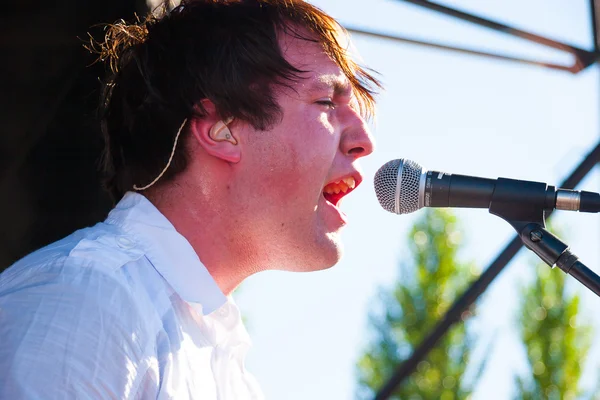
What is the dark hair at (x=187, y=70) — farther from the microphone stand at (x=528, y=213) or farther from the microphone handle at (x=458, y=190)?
the microphone stand at (x=528, y=213)

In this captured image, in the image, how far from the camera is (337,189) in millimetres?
2324

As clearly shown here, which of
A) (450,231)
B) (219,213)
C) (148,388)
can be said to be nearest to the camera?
(148,388)

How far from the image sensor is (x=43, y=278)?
184 cm

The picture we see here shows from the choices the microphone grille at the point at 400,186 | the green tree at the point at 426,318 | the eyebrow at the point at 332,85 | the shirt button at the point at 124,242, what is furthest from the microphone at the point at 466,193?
the green tree at the point at 426,318

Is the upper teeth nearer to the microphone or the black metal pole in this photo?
the microphone

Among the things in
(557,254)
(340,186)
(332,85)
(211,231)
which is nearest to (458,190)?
(557,254)

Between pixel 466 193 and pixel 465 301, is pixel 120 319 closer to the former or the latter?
pixel 466 193

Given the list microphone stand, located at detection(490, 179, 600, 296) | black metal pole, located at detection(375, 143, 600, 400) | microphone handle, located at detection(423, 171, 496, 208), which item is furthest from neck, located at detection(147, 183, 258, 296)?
black metal pole, located at detection(375, 143, 600, 400)

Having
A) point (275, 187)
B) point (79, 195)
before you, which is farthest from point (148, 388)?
point (79, 195)

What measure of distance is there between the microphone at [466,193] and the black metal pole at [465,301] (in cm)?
71

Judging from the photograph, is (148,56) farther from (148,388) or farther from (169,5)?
(148,388)

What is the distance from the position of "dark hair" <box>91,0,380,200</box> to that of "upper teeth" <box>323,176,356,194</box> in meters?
0.21

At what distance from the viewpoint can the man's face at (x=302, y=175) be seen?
222 centimetres

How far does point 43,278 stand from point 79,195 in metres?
0.66
